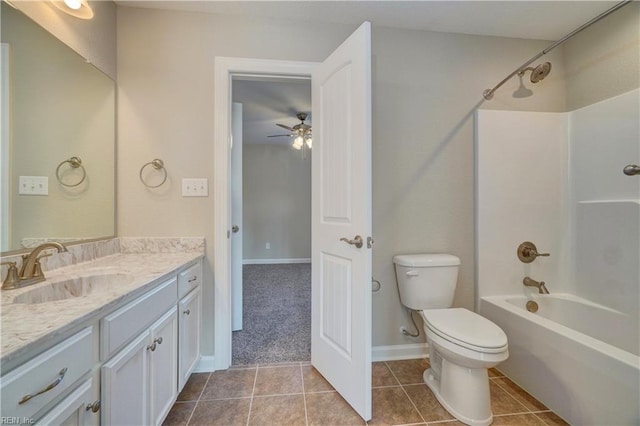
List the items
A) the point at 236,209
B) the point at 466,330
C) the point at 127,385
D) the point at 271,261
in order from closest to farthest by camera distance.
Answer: the point at 127,385, the point at 466,330, the point at 236,209, the point at 271,261

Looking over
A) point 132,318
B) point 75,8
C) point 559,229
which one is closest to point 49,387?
point 132,318

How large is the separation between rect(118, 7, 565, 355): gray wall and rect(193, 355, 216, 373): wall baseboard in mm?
46

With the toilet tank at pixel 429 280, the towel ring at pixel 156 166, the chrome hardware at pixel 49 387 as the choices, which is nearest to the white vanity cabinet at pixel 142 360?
the chrome hardware at pixel 49 387

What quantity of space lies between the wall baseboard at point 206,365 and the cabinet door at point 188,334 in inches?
4.0

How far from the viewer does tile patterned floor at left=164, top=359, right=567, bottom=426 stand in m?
1.29

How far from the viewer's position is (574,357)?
1.25 metres

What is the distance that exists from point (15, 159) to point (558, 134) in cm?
329

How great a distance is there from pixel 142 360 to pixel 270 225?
4044mm

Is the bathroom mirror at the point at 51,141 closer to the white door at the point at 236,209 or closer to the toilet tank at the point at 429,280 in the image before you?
the white door at the point at 236,209

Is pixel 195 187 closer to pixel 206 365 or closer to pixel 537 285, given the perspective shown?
pixel 206 365

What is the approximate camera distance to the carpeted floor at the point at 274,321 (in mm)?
1860

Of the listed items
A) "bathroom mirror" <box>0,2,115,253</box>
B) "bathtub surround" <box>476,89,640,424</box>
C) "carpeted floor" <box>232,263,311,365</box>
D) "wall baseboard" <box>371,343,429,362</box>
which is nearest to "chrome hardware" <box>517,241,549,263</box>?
"bathtub surround" <box>476,89,640,424</box>

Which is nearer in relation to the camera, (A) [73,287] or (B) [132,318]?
(B) [132,318]

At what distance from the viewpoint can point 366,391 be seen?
1264 millimetres
